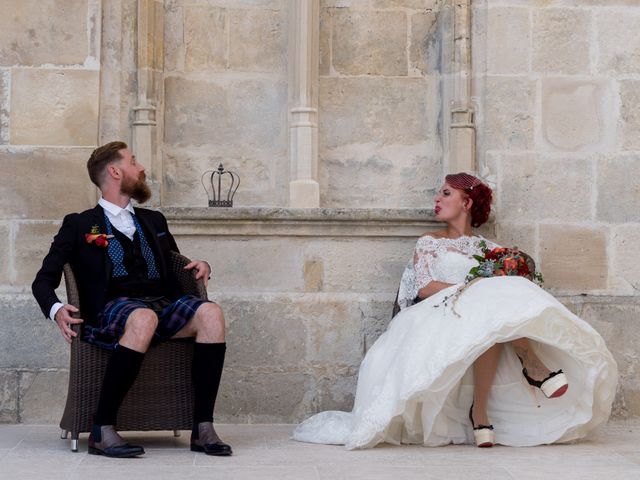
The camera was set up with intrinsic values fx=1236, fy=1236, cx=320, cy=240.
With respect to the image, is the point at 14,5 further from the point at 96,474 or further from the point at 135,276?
the point at 96,474

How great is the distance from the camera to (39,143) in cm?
607

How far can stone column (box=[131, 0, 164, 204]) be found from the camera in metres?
6.19

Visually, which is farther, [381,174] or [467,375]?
[381,174]

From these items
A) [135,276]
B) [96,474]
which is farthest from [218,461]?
[135,276]

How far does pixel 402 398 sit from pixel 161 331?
1.05 m

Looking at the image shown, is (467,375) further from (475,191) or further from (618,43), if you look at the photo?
(618,43)

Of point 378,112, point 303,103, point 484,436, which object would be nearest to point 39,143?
point 303,103

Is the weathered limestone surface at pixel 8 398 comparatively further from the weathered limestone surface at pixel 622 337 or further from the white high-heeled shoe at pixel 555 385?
the weathered limestone surface at pixel 622 337

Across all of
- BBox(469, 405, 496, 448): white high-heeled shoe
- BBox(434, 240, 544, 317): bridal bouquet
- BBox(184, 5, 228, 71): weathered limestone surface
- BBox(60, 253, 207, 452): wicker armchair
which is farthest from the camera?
BBox(184, 5, 228, 71): weathered limestone surface

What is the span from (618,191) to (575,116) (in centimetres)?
44

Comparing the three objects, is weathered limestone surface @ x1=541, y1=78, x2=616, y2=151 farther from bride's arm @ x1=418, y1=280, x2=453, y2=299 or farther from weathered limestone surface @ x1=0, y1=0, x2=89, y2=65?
weathered limestone surface @ x1=0, y1=0, x2=89, y2=65

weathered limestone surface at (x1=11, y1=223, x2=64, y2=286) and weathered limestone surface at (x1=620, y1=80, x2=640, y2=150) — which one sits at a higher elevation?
weathered limestone surface at (x1=620, y1=80, x2=640, y2=150)

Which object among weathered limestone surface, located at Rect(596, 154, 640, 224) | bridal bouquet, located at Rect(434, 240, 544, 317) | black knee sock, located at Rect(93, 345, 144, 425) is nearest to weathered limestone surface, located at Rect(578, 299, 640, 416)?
weathered limestone surface, located at Rect(596, 154, 640, 224)

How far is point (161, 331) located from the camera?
5.18m
